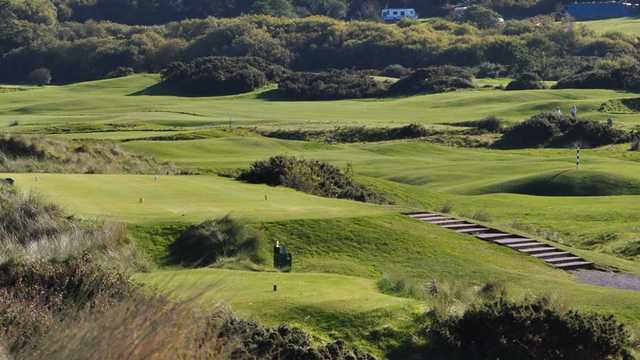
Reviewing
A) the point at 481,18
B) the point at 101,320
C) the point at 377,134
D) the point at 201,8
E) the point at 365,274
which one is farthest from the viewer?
the point at 201,8

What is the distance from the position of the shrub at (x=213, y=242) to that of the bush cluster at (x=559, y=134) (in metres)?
38.0

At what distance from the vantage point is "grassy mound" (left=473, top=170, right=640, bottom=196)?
3844 cm

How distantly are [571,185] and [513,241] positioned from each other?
1594 centimetres

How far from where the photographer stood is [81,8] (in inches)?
6447

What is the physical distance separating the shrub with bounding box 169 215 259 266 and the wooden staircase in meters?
4.86

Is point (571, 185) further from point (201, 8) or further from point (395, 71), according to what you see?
point (201, 8)

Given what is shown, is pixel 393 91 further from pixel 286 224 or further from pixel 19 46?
pixel 286 224

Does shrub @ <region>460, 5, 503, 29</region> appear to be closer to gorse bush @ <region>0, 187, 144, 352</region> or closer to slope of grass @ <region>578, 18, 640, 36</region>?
slope of grass @ <region>578, 18, 640, 36</region>

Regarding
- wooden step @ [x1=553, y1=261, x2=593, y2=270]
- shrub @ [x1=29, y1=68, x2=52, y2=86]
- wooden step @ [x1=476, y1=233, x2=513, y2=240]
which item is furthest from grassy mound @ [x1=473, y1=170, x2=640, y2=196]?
shrub @ [x1=29, y1=68, x2=52, y2=86]

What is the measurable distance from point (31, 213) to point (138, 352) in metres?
11.6

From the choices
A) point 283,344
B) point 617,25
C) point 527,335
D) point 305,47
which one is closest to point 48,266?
point 283,344

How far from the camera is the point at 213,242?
20.5 m

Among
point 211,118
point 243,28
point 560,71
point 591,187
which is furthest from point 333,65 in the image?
point 591,187

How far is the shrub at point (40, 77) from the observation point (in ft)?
384
